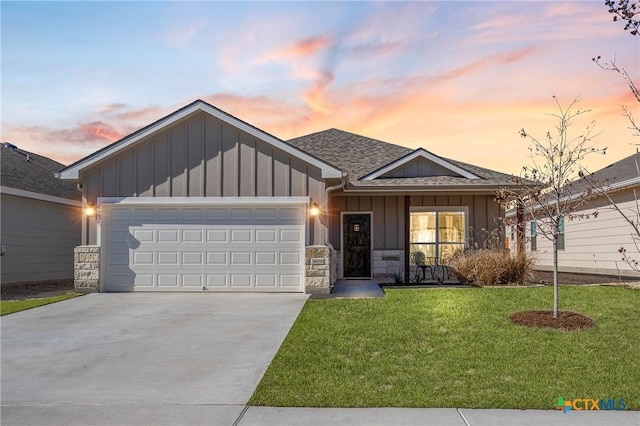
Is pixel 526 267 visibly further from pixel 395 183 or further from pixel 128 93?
pixel 128 93

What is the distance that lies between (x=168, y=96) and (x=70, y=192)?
7002mm

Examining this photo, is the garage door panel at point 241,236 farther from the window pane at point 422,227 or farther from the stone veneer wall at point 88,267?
the window pane at point 422,227

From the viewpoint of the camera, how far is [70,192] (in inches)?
750

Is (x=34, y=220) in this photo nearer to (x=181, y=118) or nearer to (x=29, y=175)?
(x=29, y=175)

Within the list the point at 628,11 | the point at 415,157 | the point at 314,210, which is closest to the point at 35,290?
the point at 314,210

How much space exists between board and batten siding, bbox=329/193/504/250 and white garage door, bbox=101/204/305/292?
352 cm

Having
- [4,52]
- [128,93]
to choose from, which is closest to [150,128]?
[128,93]

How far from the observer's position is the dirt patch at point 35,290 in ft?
43.9

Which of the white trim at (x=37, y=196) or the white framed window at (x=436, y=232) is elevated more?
the white trim at (x=37, y=196)

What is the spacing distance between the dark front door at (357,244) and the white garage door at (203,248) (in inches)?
149


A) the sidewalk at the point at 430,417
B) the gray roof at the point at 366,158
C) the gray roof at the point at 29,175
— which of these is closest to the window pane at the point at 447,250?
the gray roof at the point at 366,158

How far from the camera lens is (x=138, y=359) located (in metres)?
6.62

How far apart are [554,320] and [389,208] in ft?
27.7

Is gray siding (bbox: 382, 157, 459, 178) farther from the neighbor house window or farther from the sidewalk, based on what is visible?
the sidewalk
